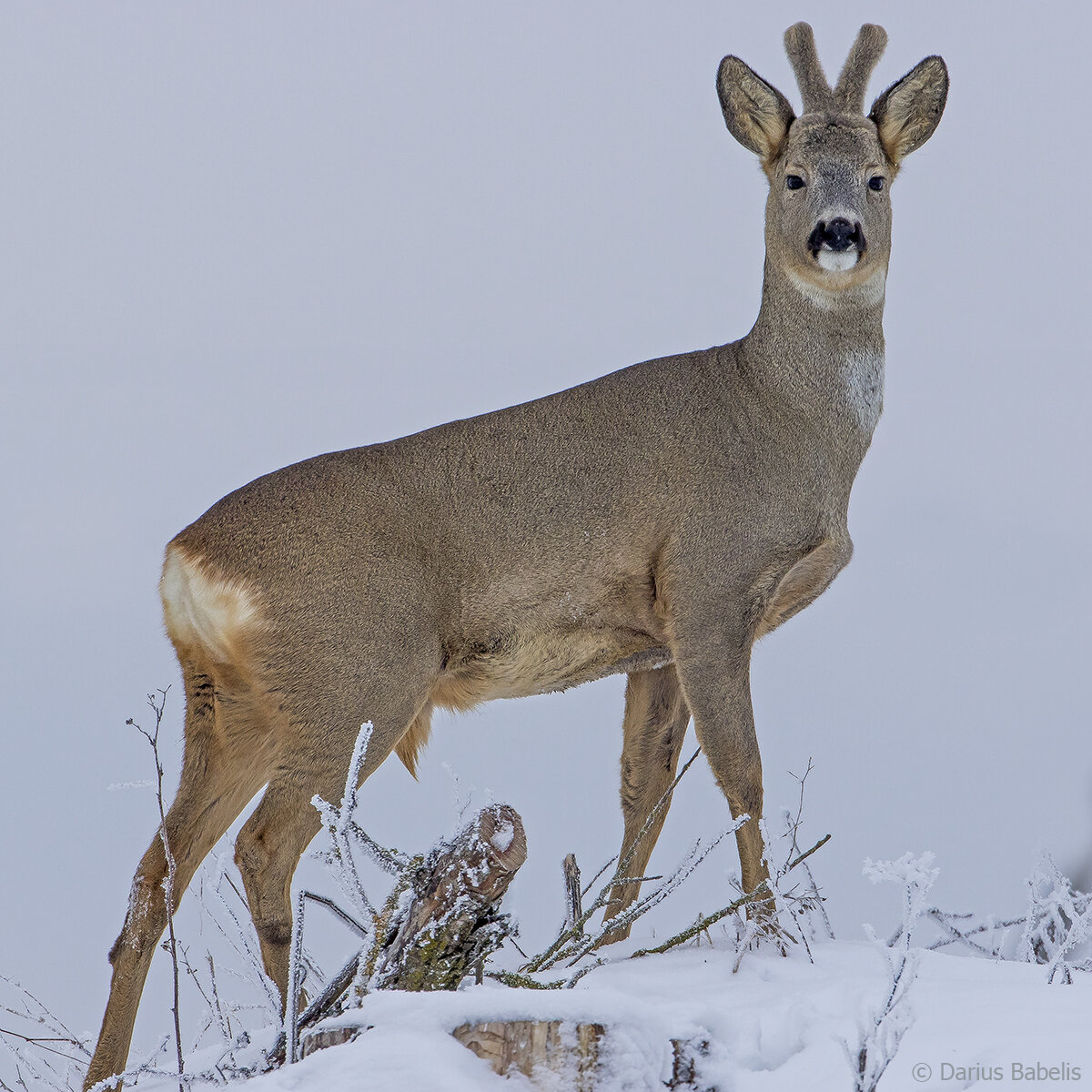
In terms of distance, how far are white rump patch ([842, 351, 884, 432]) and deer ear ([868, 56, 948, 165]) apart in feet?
3.03

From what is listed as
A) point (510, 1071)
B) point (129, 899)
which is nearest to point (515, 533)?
point (129, 899)

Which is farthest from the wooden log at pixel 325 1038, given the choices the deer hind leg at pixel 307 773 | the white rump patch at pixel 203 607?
the white rump patch at pixel 203 607

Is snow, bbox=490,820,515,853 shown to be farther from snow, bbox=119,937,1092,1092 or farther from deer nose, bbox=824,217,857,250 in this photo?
deer nose, bbox=824,217,857,250

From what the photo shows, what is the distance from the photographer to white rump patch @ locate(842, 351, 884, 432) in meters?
6.42

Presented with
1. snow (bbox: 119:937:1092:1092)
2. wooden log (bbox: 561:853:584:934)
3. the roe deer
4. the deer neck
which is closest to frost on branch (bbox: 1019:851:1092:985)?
snow (bbox: 119:937:1092:1092)

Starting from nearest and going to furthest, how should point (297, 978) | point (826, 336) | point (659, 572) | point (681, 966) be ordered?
point (297, 978) → point (681, 966) → point (659, 572) → point (826, 336)

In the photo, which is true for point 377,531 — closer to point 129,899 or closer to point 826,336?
point 129,899

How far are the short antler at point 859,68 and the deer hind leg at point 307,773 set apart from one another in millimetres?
3108

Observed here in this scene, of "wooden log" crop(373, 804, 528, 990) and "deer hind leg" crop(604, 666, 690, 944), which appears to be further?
"deer hind leg" crop(604, 666, 690, 944)

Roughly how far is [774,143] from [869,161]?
48cm

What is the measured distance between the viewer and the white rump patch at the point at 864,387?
6.42 m

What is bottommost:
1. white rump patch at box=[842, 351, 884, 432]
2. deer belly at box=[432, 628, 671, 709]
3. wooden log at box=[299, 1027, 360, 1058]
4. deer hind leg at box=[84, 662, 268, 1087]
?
wooden log at box=[299, 1027, 360, 1058]

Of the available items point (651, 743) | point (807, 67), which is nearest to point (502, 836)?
point (651, 743)

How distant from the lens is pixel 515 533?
20.0ft
